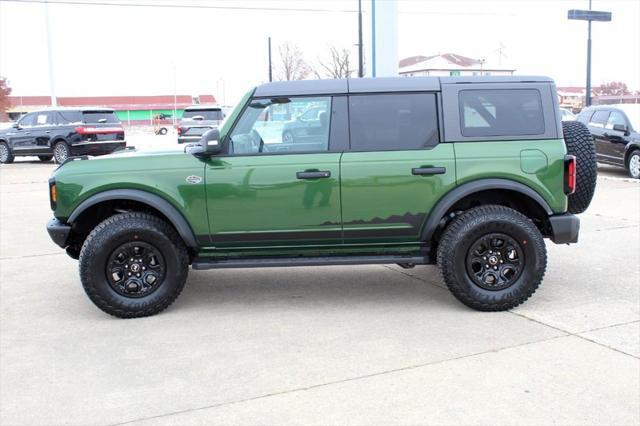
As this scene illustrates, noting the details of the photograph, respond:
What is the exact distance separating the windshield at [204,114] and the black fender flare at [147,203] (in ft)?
57.2

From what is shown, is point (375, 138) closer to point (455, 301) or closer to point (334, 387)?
point (455, 301)

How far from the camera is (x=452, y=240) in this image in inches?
204

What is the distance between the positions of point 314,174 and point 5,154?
19.3 metres

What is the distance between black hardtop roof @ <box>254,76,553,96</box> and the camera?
208 inches

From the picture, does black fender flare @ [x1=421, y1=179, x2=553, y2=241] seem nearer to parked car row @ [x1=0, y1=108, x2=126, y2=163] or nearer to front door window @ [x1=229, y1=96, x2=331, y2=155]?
front door window @ [x1=229, y1=96, x2=331, y2=155]

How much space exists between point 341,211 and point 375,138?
25.8 inches

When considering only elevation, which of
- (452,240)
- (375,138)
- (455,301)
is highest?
(375,138)

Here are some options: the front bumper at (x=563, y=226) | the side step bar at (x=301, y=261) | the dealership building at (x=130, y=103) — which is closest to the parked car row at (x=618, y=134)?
the front bumper at (x=563, y=226)

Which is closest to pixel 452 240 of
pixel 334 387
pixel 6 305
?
pixel 334 387

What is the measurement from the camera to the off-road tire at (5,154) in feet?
69.8

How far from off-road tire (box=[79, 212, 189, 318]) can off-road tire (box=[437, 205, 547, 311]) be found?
214 centimetres

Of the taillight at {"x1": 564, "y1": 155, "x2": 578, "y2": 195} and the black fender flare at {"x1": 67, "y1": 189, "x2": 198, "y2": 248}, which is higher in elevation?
the taillight at {"x1": 564, "y1": 155, "x2": 578, "y2": 195}

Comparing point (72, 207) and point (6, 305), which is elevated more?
point (72, 207)

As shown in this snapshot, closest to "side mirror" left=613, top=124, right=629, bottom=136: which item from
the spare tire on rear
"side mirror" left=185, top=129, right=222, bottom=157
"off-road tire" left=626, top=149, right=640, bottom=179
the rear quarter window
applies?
"off-road tire" left=626, top=149, right=640, bottom=179
